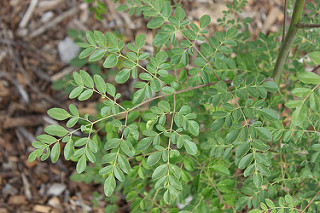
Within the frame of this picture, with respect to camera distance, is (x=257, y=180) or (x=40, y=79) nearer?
(x=257, y=180)

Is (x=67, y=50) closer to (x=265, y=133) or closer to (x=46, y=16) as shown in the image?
(x=46, y=16)

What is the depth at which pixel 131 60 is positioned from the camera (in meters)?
1.00

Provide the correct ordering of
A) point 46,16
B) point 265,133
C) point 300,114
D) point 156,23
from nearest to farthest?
point 300,114 < point 265,133 < point 156,23 < point 46,16

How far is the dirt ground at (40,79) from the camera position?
208cm

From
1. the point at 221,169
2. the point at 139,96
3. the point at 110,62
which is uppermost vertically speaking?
the point at 110,62

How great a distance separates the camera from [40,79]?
2.42 meters

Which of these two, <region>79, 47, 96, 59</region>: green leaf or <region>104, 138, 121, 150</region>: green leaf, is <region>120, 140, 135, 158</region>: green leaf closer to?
<region>104, 138, 121, 150</region>: green leaf

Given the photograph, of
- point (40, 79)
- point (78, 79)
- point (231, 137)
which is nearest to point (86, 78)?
point (78, 79)

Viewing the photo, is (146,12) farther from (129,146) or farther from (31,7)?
(31,7)

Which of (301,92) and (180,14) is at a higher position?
(180,14)

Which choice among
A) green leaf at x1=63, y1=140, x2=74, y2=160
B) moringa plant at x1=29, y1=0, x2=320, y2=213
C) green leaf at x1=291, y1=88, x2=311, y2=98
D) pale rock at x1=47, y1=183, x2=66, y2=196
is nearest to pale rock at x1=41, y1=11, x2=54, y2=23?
pale rock at x1=47, y1=183, x2=66, y2=196

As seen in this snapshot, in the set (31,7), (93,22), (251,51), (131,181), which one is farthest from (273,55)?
(31,7)

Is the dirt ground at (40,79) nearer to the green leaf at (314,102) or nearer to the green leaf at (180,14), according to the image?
the green leaf at (180,14)

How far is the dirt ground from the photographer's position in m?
2.08
